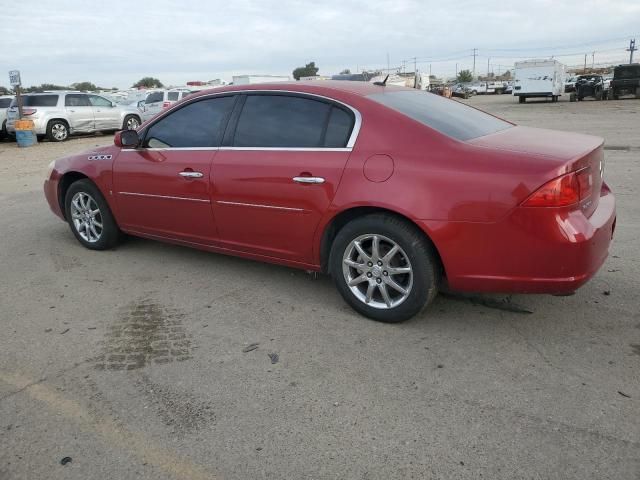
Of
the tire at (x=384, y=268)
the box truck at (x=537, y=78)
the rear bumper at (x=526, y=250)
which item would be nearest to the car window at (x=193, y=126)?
the tire at (x=384, y=268)

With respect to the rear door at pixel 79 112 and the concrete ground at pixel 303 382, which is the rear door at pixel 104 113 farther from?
the concrete ground at pixel 303 382

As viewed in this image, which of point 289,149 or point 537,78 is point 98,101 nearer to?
point 289,149

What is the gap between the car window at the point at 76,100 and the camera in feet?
64.7

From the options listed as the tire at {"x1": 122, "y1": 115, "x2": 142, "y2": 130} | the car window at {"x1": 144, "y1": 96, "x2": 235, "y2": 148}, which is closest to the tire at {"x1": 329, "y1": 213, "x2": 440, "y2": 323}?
the car window at {"x1": 144, "y1": 96, "x2": 235, "y2": 148}

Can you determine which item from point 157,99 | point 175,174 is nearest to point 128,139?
point 175,174

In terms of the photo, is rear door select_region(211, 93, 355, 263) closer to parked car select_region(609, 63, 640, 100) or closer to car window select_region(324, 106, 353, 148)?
car window select_region(324, 106, 353, 148)

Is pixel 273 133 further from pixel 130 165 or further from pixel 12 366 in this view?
pixel 12 366

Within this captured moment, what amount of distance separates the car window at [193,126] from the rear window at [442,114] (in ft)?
4.30

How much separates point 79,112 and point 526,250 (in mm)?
20022

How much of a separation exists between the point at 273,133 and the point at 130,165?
166cm

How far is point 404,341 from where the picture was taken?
345 cm

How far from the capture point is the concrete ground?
241 centimetres

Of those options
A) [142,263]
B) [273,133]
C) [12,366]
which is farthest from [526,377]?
[142,263]

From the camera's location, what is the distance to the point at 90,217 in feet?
18.2
